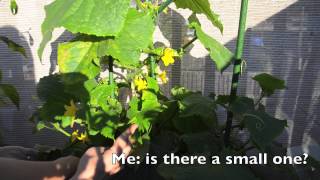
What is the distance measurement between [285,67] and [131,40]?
24.5 inches

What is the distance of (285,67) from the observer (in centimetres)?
108

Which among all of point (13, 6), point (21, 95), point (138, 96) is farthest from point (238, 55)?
point (21, 95)

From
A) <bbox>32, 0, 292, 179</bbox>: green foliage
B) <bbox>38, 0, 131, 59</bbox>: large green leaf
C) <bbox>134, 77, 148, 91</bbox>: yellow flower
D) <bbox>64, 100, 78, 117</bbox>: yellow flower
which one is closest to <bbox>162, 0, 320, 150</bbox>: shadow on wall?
<bbox>32, 0, 292, 179</bbox>: green foliage

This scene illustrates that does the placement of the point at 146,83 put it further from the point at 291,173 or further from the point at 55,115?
the point at 291,173

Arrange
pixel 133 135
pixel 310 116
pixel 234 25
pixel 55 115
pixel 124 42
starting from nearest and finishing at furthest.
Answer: pixel 124 42
pixel 133 135
pixel 55 115
pixel 234 25
pixel 310 116

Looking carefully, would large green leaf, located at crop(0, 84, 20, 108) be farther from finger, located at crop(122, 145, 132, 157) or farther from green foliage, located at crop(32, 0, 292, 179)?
finger, located at crop(122, 145, 132, 157)

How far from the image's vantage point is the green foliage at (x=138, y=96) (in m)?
0.52

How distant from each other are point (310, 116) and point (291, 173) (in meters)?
Result: 0.40

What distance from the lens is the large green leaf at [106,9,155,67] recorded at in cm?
64

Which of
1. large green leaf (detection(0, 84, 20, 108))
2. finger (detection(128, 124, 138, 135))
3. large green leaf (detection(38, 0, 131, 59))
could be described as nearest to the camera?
large green leaf (detection(38, 0, 131, 59))

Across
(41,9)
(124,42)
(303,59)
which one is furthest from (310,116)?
(41,9)

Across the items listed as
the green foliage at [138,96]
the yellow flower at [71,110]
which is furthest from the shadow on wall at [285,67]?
the yellow flower at [71,110]

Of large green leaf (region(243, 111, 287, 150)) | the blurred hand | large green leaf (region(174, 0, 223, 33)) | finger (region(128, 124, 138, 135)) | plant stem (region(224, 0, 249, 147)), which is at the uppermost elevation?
large green leaf (region(174, 0, 223, 33))

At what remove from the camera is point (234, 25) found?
104 cm
